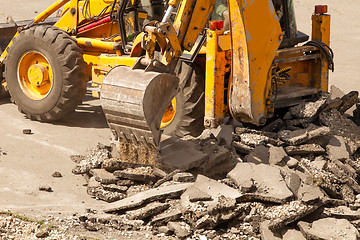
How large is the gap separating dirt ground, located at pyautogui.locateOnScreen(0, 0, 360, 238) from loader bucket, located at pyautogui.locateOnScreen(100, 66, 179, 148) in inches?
32.5

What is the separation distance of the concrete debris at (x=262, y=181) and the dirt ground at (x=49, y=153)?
1.47 metres

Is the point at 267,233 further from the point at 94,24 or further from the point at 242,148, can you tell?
the point at 94,24

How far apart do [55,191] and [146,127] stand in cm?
127

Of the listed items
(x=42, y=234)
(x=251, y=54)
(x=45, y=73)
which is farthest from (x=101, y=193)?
(x=45, y=73)

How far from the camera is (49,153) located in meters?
8.15

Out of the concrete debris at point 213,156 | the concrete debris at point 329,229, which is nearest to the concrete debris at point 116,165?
the concrete debris at point 213,156

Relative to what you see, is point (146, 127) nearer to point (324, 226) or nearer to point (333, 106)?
point (324, 226)

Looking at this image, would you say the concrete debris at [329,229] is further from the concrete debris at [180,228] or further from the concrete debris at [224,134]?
the concrete debris at [224,134]

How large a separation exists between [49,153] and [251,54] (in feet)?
9.61

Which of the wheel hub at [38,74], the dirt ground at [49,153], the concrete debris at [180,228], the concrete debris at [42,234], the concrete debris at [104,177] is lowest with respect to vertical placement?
the dirt ground at [49,153]

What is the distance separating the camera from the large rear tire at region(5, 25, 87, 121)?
920cm

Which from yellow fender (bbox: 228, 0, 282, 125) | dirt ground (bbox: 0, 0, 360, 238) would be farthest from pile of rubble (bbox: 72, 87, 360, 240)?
yellow fender (bbox: 228, 0, 282, 125)

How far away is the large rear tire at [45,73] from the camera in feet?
30.2

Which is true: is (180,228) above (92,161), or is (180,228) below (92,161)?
below
